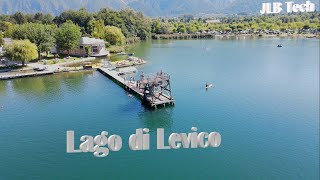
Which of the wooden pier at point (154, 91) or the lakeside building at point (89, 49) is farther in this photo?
the lakeside building at point (89, 49)

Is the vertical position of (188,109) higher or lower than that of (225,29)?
lower

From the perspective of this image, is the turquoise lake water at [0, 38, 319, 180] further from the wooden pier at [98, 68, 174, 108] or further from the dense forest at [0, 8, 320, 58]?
the dense forest at [0, 8, 320, 58]

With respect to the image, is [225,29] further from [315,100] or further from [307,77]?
[315,100]

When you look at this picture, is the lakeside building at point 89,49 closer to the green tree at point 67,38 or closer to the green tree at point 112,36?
the green tree at point 67,38

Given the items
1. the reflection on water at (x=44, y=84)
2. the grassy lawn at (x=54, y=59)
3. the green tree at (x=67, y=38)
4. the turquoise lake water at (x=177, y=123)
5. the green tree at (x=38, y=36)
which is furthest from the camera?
the green tree at (x=67, y=38)

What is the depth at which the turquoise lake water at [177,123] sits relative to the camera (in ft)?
55.3

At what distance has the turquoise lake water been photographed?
663 inches

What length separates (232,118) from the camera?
23750 mm

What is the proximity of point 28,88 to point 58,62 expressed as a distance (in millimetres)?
12339

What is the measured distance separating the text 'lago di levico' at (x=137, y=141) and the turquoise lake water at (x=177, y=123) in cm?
70

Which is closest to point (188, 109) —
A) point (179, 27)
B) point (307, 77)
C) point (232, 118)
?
point (232, 118)

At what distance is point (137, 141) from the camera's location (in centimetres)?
1606

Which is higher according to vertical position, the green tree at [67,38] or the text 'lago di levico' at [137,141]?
the green tree at [67,38]

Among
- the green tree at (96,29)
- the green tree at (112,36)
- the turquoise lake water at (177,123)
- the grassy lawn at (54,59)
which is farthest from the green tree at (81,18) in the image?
the turquoise lake water at (177,123)
